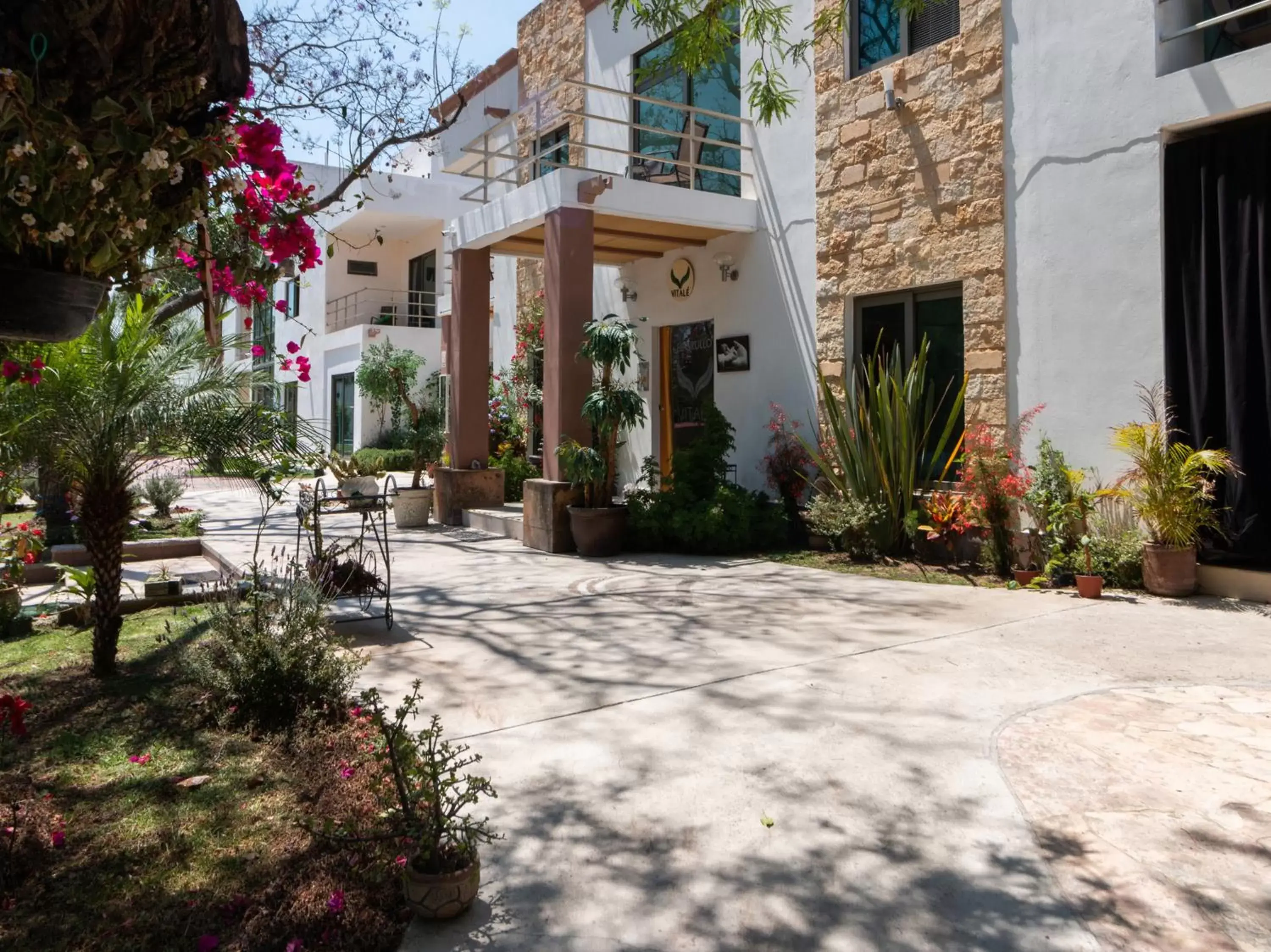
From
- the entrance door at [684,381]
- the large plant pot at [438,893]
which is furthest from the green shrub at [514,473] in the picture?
the large plant pot at [438,893]

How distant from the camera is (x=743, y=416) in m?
10.6

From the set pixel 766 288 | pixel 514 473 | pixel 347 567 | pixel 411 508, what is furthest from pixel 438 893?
pixel 514 473

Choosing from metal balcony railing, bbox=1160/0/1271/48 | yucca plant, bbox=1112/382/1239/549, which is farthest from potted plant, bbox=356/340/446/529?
metal balcony railing, bbox=1160/0/1271/48

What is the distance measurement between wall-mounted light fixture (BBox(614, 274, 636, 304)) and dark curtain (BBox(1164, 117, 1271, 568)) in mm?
6773

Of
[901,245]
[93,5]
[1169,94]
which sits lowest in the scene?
[93,5]

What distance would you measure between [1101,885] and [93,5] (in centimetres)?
331

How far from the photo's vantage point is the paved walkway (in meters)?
2.53

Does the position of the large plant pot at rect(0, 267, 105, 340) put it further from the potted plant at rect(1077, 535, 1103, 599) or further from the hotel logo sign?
the hotel logo sign

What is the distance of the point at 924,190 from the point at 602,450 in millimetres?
4028

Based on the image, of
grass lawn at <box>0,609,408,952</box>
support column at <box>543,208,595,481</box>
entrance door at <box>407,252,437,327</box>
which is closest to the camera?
grass lawn at <box>0,609,408,952</box>

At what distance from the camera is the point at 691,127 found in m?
10.3

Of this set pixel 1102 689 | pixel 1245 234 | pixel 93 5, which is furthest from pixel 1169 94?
pixel 93 5

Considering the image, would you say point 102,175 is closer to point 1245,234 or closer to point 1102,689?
point 1102,689

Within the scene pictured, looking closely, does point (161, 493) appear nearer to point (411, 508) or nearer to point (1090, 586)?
point (411, 508)
